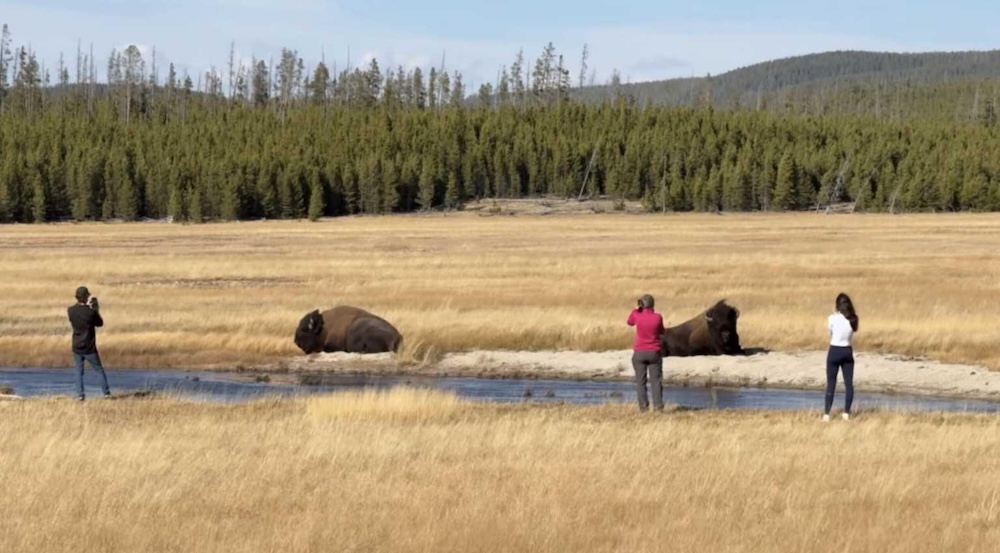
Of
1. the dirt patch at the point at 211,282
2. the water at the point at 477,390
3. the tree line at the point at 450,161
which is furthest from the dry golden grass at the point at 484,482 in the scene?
the tree line at the point at 450,161

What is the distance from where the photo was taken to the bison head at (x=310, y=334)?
30453 mm

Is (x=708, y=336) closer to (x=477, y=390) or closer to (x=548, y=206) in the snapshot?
(x=477, y=390)

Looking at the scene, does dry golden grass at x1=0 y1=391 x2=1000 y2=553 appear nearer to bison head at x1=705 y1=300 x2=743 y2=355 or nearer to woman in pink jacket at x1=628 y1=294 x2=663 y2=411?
woman in pink jacket at x1=628 y1=294 x2=663 y2=411

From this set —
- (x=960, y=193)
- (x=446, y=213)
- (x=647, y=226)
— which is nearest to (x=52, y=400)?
(x=647, y=226)

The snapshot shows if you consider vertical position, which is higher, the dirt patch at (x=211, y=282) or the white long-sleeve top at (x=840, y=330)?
the white long-sleeve top at (x=840, y=330)

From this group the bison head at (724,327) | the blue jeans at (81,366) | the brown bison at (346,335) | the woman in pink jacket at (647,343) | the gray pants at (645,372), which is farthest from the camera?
the brown bison at (346,335)

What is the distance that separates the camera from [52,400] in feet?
68.2

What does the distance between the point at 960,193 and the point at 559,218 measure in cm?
4632

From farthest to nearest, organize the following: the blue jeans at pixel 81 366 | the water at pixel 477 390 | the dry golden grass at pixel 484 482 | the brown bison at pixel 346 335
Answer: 1. the brown bison at pixel 346 335
2. the water at pixel 477 390
3. the blue jeans at pixel 81 366
4. the dry golden grass at pixel 484 482

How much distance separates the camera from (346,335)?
30.7 meters

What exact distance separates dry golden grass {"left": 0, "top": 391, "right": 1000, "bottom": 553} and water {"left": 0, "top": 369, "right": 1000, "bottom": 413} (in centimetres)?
474

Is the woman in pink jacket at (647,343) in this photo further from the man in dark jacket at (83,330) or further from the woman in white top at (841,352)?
the man in dark jacket at (83,330)

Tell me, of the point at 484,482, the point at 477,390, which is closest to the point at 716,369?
the point at 477,390

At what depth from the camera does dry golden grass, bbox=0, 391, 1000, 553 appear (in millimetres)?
10711
